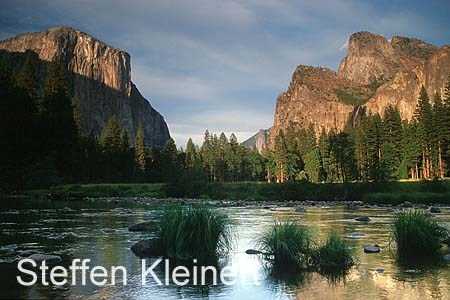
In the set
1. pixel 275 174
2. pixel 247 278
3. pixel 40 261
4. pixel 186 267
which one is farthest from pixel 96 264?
pixel 275 174

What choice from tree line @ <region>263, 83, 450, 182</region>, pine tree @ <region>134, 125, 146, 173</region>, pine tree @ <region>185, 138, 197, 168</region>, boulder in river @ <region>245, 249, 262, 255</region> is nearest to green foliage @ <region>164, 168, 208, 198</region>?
tree line @ <region>263, 83, 450, 182</region>

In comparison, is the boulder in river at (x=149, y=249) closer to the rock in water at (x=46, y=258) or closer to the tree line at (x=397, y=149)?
the rock in water at (x=46, y=258)

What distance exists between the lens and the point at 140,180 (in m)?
93.9

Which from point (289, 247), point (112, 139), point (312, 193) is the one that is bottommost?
Result: point (289, 247)

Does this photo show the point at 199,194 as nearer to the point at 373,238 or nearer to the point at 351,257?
the point at 373,238

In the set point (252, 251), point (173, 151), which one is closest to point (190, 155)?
point (173, 151)

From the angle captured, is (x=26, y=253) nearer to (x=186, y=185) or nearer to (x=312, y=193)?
(x=312, y=193)

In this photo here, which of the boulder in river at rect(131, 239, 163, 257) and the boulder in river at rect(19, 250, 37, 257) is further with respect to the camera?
the boulder in river at rect(131, 239, 163, 257)

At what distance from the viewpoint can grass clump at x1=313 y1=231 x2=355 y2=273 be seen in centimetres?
1090

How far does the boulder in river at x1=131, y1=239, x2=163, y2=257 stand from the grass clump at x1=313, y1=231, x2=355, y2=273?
14.3ft

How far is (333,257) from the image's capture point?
1111 centimetres

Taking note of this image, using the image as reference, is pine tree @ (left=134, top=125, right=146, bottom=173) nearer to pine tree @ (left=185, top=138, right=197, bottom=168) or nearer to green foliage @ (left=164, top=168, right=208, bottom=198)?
pine tree @ (left=185, top=138, right=197, bottom=168)

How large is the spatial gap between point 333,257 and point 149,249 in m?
5.06

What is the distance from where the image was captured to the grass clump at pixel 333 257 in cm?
1090
